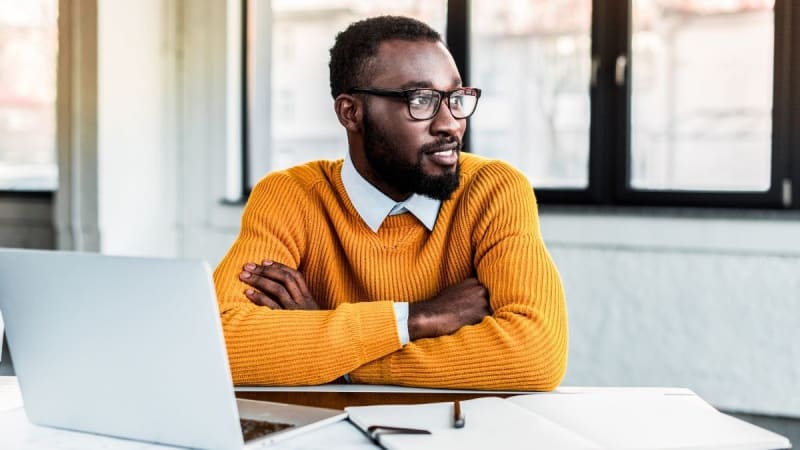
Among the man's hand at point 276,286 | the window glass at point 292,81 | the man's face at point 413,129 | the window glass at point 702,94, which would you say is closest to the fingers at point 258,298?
the man's hand at point 276,286

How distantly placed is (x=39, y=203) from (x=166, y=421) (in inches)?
143

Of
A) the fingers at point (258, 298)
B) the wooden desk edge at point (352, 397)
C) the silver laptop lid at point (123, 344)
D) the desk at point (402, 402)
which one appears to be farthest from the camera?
the fingers at point (258, 298)

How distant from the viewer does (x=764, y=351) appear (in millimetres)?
3037

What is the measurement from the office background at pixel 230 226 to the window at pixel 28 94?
0.43ft

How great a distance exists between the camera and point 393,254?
70.6 inches

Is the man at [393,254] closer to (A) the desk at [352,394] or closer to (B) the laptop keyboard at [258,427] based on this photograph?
(A) the desk at [352,394]

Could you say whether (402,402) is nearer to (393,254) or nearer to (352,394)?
(352,394)

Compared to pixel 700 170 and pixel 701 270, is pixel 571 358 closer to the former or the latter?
pixel 701 270

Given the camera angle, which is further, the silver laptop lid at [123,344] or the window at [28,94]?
the window at [28,94]

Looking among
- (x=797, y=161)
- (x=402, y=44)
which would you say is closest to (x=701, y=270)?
(x=797, y=161)

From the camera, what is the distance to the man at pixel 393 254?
59.0 inches

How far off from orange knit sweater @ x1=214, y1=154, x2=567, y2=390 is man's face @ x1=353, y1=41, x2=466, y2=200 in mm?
74

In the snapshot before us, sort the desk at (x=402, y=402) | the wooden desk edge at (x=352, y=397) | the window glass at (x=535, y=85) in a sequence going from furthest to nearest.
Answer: the window glass at (x=535, y=85) → the wooden desk edge at (x=352, y=397) → the desk at (x=402, y=402)

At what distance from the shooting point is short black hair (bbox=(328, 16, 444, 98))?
1.85m
